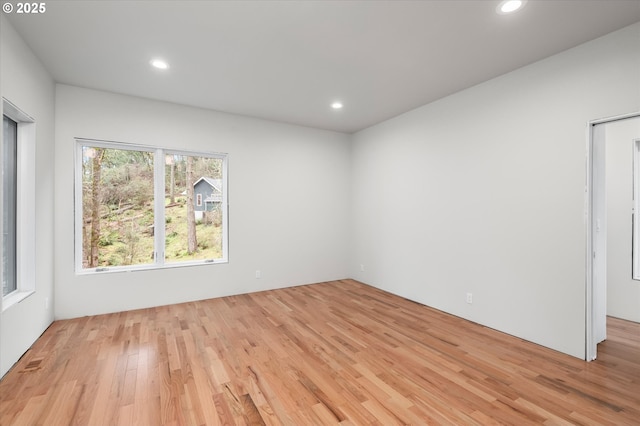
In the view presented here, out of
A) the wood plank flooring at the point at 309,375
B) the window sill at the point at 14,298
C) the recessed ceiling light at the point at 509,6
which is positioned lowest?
the wood plank flooring at the point at 309,375

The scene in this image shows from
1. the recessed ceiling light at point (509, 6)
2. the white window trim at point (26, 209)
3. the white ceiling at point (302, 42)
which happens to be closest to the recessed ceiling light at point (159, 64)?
the white ceiling at point (302, 42)

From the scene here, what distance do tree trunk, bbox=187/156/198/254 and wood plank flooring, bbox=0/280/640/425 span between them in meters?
1.13

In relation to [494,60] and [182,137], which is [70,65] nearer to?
[182,137]

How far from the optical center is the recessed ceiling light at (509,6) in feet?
6.78

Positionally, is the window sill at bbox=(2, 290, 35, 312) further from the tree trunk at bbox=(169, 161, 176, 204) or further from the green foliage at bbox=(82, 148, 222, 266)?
the tree trunk at bbox=(169, 161, 176, 204)

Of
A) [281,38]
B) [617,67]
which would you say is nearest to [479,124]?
[617,67]

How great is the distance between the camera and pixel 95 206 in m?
3.74

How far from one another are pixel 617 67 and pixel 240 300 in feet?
16.0

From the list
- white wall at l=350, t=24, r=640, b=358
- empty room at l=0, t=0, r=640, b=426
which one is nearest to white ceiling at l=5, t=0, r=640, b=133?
empty room at l=0, t=0, r=640, b=426

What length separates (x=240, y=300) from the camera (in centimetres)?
426

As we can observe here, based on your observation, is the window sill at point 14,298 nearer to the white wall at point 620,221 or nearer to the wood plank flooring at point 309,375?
the wood plank flooring at point 309,375

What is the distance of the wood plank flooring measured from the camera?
187 cm

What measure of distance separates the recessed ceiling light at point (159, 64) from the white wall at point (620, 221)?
5295mm

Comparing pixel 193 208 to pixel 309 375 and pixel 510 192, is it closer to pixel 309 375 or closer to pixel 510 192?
pixel 309 375
